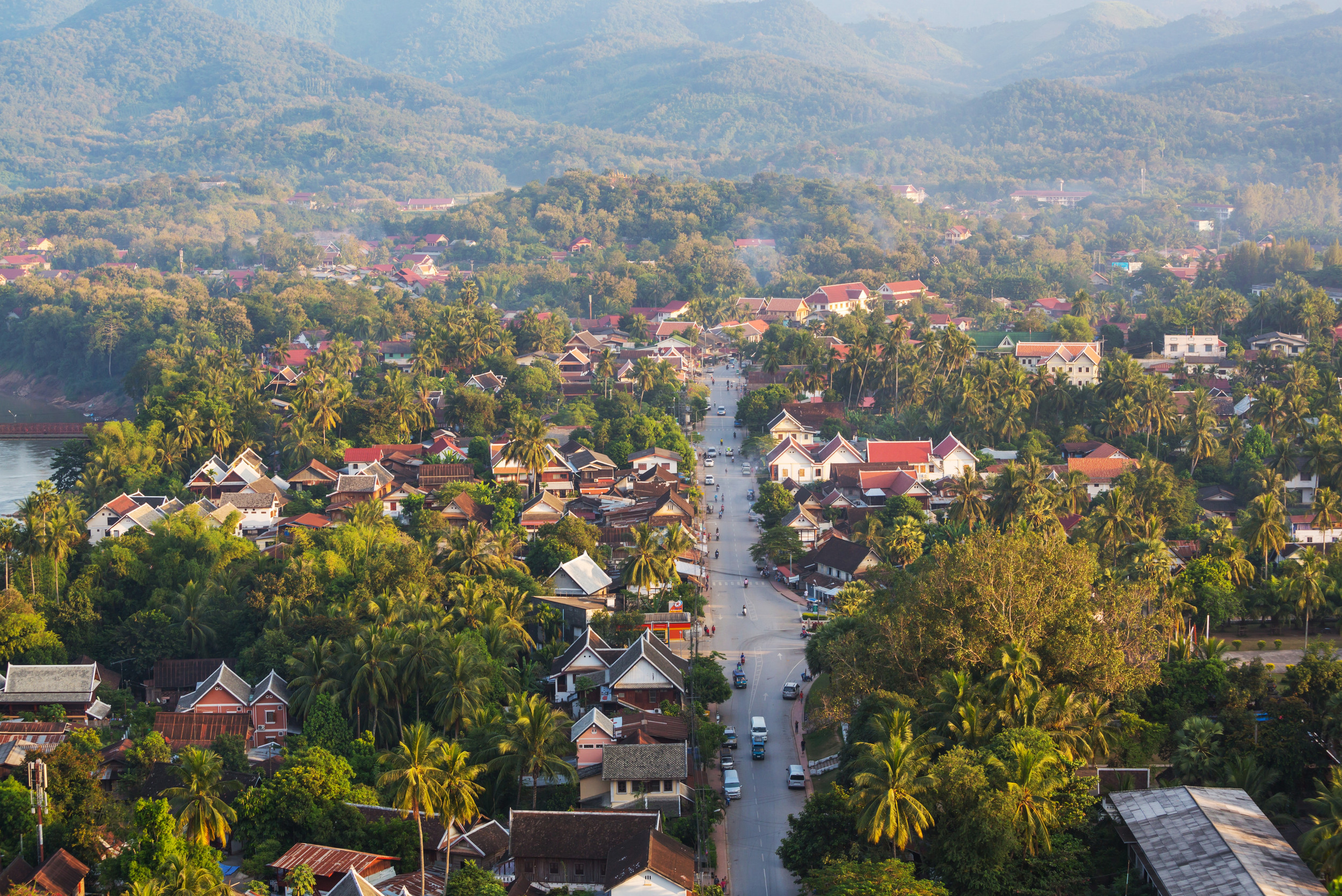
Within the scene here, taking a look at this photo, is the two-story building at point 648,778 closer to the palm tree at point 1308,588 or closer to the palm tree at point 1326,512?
the palm tree at point 1308,588

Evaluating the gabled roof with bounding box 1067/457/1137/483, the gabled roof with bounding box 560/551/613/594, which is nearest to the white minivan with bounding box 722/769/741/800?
the gabled roof with bounding box 560/551/613/594

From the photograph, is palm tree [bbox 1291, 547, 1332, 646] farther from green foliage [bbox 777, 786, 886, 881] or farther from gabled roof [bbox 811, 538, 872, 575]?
green foliage [bbox 777, 786, 886, 881]

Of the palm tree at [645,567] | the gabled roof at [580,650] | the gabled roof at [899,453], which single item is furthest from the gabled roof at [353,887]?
the gabled roof at [899,453]

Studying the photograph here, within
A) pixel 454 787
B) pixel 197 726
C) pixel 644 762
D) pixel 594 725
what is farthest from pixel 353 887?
pixel 197 726

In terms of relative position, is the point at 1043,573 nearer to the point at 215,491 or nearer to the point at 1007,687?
the point at 1007,687

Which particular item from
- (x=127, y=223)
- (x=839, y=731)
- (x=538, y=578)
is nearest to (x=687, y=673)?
(x=839, y=731)

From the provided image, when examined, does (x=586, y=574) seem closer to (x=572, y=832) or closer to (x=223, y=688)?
(x=223, y=688)
